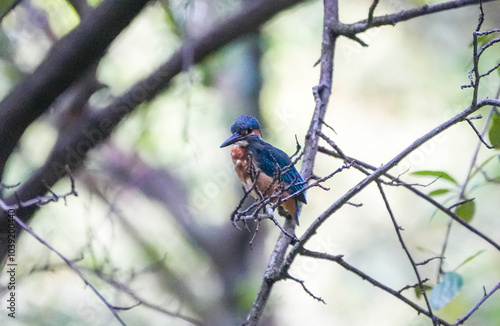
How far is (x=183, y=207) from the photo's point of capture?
186 inches

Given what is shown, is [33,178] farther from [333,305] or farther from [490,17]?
[490,17]

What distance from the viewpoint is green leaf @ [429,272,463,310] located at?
1.98 metres

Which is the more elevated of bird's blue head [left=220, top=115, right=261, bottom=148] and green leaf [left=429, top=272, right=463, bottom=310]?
bird's blue head [left=220, top=115, right=261, bottom=148]

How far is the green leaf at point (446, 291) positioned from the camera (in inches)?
77.9

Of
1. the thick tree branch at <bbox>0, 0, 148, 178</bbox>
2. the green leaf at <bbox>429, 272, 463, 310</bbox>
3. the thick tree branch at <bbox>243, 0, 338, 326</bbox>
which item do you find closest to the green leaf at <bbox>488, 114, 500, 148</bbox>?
the green leaf at <bbox>429, 272, 463, 310</bbox>

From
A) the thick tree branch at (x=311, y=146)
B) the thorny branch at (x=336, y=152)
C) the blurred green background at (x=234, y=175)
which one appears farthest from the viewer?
the blurred green background at (x=234, y=175)

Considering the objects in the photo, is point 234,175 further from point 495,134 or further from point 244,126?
point 495,134

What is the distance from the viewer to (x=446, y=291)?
6.59 ft

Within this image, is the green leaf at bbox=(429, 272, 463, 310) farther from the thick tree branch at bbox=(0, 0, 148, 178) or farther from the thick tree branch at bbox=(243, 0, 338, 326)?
the thick tree branch at bbox=(0, 0, 148, 178)

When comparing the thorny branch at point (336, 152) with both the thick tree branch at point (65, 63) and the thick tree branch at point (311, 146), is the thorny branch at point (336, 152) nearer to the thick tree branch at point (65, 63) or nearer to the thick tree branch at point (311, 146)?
the thick tree branch at point (311, 146)

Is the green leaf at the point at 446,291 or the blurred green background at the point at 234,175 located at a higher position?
the blurred green background at the point at 234,175

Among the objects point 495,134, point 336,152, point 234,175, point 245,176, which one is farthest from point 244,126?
point 234,175

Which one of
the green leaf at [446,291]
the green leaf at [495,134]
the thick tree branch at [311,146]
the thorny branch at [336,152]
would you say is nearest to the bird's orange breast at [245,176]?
the thick tree branch at [311,146]

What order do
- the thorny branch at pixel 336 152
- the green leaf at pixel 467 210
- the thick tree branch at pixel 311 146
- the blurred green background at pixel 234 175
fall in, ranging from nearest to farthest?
the thorny branch at pixel 336 152, the thick tree branch at pixel 311 146, the green leaf at pixel 467 210, the blurred green background at pixel 234 175
